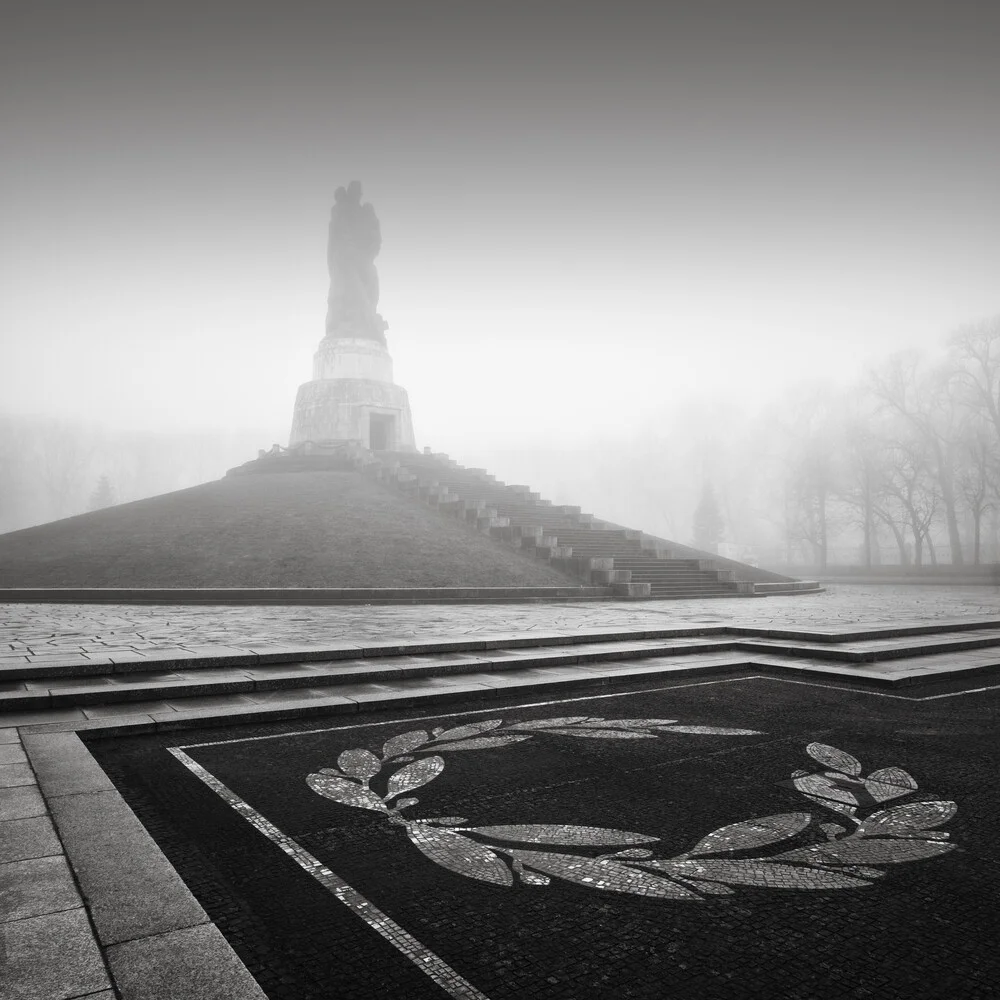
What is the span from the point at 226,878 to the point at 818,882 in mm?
2583

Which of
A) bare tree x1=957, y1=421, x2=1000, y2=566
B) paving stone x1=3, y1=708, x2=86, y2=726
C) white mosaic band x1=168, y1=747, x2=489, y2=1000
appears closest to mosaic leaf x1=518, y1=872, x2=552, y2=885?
white mosaic band x1=168, y1=747, x2=489, y2=1000

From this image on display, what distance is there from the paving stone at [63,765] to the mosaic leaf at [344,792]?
1.18 m

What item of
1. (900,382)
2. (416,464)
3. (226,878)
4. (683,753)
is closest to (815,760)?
(683,753)

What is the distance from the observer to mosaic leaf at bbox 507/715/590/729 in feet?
19.0

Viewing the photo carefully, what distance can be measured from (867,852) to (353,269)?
52.5 m

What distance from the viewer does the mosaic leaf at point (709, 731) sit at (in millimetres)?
5594

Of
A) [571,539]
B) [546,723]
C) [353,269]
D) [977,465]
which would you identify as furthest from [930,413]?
[546,723]

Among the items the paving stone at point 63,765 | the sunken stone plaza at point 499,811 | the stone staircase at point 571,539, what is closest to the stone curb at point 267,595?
the stone staircase at point 571,539

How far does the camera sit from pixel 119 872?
2971 millimetres

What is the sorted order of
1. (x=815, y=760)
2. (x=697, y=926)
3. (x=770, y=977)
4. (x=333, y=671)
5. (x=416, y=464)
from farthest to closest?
(x=416, y=464) < (x=333, y=671) < (x=815, y=760) < (x=697, y=926) < (x=770, y=977)

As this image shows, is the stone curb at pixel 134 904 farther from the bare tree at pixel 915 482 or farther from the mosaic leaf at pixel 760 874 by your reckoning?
the bare tree at pixel 915 482

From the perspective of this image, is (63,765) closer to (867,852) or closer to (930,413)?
(867,852)

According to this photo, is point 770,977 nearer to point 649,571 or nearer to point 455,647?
point 455,647

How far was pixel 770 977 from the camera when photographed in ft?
7.68
